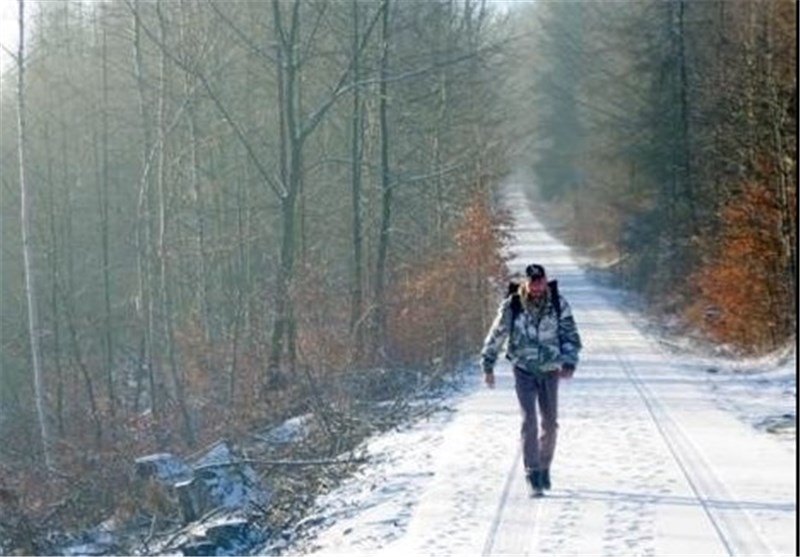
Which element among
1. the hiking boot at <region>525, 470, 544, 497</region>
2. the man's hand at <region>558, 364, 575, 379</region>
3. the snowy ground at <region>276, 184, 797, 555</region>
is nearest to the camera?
the snowy ground at <region>276, 184, 797, 555</region>

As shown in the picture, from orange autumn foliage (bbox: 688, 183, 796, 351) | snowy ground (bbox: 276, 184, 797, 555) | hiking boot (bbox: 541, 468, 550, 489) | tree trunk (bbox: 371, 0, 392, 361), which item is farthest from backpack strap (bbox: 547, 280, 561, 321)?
orange autumn foliage (bbox: 688, 183, 796, 351)

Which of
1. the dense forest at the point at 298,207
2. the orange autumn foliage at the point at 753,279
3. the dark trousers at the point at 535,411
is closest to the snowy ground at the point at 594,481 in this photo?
the dark trousers at the point at 535,411

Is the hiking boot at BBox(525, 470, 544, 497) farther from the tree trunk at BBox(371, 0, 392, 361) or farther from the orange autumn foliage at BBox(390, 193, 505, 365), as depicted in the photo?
the orange autumn foliage at BBox(390, 193, 505, 365)

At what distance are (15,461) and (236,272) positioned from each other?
12.0 m

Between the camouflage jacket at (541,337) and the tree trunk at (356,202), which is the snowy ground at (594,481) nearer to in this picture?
the camouflage jacket at (541,337)

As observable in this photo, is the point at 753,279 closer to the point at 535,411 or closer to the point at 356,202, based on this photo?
the point at 356,202

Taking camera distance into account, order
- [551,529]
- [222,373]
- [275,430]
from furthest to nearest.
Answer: [222,373] < [275,430] < [551,529]

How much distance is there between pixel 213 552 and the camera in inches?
469

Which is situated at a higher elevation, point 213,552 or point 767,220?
point 767,220

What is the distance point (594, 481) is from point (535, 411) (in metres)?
1.21

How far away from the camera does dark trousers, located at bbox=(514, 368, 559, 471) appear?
1065 cm

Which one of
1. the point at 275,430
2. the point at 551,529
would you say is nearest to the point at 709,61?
the point at 275,430

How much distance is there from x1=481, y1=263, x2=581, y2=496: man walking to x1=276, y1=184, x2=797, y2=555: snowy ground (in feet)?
1.66

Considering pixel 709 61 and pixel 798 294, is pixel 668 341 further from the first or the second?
pixel 709 61
